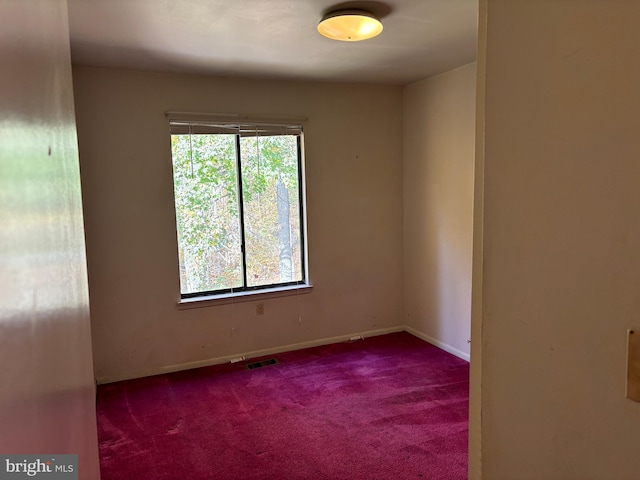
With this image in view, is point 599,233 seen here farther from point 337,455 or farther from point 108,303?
point 108,303

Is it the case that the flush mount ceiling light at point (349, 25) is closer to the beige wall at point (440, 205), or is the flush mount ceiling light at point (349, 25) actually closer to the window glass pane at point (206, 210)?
the beige wall at point (440, 205)

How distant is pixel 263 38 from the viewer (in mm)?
2674

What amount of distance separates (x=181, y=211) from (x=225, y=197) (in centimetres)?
37

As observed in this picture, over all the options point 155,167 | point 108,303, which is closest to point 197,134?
point 155,167

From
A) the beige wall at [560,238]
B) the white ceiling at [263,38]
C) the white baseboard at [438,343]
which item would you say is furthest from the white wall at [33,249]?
the white baseboard at [438,343]

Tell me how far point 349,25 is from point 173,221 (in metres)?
2.01

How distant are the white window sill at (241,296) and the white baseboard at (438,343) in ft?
3.75

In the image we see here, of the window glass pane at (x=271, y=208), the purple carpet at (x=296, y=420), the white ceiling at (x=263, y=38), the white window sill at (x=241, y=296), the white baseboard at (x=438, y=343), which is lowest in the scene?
the purple carpet at (x=296, y=420)

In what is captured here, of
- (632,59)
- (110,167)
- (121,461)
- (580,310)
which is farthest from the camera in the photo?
(110,167)

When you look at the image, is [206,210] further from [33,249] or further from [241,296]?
[33,249]

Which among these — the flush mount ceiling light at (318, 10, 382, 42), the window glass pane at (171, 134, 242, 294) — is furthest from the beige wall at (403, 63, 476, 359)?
the window glass pane at (171, 134, 242, 294)

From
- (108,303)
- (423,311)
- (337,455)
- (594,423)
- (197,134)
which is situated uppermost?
(197,134)

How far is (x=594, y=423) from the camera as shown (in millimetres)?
717

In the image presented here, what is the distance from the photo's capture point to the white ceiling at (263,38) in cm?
223
